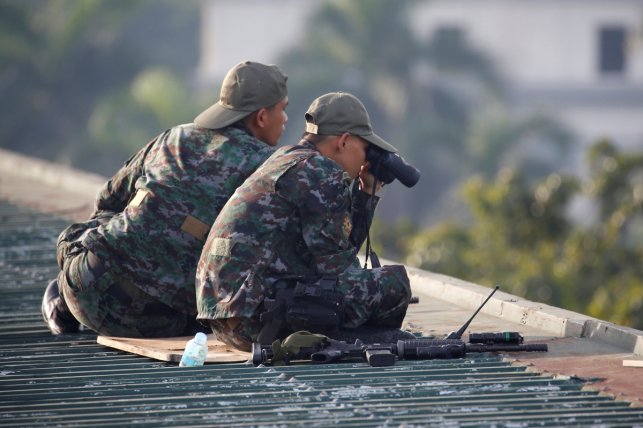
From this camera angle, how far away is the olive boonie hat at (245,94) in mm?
7086

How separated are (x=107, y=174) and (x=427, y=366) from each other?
25.6 meters

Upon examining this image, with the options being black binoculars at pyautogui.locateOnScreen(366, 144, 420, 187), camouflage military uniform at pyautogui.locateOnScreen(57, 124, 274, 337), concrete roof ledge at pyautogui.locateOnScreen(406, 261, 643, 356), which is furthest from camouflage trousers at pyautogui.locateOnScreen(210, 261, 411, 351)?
concrete roof ledge at pyautogui.locateOnScreen(406, 261, 643, 356)

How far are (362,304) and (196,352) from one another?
0.73 meters

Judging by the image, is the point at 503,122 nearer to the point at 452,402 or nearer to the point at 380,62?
the point at 380,62

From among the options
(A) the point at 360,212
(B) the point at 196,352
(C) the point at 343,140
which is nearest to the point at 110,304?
(B) the point at 196,352

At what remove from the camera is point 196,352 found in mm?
6492

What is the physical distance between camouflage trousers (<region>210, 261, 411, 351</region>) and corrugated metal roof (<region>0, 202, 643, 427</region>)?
175 mm

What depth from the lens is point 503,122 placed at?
115 feet

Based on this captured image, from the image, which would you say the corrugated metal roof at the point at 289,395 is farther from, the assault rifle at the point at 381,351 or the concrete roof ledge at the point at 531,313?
the concrete roof ledge at the point at 531,313

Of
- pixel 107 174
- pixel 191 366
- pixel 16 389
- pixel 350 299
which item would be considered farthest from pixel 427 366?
pixel 107 174

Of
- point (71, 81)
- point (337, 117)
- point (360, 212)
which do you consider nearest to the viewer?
point (337, 117)

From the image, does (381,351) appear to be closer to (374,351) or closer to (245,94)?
(374,351)

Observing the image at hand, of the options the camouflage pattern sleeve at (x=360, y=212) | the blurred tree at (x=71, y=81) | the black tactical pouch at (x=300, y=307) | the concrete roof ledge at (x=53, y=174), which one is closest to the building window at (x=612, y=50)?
the blurred tree at (x=71, y=81)

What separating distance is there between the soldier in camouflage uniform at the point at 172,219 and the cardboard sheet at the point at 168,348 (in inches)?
3.9
